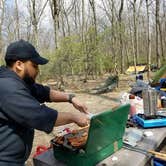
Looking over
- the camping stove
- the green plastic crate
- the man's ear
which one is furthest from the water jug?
the man's ear

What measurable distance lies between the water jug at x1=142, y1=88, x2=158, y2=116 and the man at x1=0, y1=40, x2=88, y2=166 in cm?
121

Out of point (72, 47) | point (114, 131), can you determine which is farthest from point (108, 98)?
point (114, 131)

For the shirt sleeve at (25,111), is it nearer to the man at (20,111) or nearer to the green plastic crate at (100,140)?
the man at (20,111)

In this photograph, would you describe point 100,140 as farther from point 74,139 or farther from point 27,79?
point 27,79

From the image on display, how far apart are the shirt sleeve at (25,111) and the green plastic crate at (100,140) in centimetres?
33

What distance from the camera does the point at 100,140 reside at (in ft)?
7.11

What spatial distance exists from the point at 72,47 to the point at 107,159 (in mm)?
12172

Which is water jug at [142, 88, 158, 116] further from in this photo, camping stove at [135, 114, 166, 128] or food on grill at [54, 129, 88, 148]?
food on grill at [54, 129, 88, 148]

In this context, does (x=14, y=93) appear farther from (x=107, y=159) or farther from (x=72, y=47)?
(x=72, y=47)

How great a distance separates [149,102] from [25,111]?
169cm

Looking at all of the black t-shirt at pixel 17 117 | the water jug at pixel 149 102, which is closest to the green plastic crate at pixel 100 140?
the black t-shirt at pixel 17 117

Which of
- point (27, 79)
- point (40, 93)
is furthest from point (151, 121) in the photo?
point (27, 79)

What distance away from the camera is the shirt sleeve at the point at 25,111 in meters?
1.89

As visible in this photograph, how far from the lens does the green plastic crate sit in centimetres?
206
